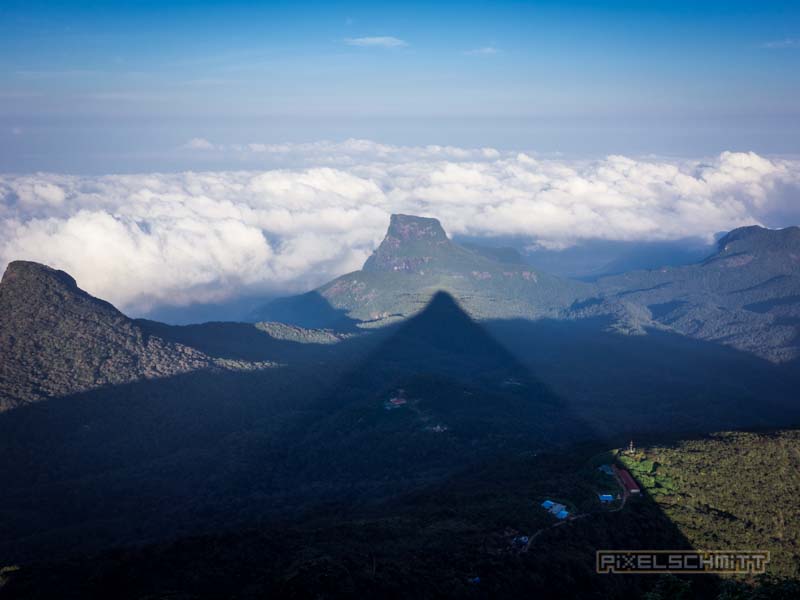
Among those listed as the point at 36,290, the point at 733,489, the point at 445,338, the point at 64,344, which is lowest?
the point at 445,338

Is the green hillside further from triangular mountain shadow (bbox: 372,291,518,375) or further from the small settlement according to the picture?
triangular mountain shadow (bbox: 372,291,518,375)

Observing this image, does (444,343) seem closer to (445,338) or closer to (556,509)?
(445,338)

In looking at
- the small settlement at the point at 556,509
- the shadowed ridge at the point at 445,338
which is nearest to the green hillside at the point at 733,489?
the small settlement at the point at 556,509

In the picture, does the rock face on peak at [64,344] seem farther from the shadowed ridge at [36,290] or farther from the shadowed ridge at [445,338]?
the shadowed ridge at [445,338]

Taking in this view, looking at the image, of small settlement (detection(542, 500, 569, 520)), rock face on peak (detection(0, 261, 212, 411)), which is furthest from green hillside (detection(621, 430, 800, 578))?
rock face on peak (detection(0, 261, 212, 411))

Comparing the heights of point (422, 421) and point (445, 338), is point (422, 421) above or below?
below

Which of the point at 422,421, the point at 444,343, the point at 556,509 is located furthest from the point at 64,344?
the point at 444,343

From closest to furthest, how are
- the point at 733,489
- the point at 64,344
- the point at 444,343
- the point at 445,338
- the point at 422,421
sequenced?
the point at 733,489
the point at 422,421
the point at 64,344
the point at 444,343
the point at 445,338

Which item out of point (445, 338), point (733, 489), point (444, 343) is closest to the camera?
point (733, 489)

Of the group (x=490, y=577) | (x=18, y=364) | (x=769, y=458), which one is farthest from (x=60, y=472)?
(x=769, y=458)
